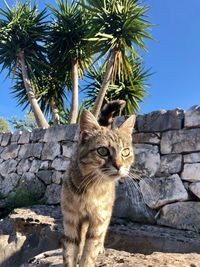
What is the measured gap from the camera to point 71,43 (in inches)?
467

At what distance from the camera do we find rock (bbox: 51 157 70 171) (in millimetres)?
8084

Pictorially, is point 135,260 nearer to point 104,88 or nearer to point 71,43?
point 104,88

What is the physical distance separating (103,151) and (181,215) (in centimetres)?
345

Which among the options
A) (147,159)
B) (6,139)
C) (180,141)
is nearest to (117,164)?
(180,141)

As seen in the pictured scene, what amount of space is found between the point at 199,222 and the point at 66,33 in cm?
859

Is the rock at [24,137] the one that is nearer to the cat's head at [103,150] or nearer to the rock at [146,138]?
the rock at [146,138]

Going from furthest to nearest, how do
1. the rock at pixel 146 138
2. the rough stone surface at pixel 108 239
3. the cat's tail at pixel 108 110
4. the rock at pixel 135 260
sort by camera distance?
the rock at pixel 146 138
the rough stone surface at pixel 108 239
the cat's tail at pixel 108 110
the rock at pixel 135 260

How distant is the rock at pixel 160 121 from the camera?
6.07 m

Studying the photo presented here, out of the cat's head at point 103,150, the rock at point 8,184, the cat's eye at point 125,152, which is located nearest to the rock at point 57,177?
the rock at point 8,184

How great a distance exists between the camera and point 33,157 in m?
9.00

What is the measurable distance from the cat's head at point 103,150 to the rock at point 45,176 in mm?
5699

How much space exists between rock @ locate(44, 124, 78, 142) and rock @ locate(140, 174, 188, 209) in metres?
2.51

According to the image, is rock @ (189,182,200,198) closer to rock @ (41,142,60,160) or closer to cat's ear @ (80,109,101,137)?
cat's ear @ (80,109,101,137)

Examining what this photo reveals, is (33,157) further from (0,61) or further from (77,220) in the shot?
(77,220)
